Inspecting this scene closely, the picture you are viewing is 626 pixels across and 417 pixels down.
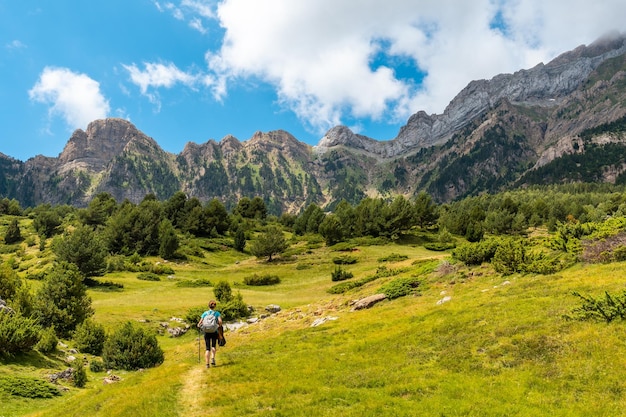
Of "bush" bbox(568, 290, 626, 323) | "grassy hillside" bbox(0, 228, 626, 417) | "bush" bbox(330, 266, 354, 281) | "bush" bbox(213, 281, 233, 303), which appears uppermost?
"bush" bbox(213, 281, 233, 303)

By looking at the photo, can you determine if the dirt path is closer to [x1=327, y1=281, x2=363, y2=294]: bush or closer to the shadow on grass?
the shadow on grass

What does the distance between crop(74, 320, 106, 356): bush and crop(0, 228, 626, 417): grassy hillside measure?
461 cm

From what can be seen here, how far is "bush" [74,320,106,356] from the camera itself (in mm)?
26719

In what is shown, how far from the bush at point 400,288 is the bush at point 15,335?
23.5m

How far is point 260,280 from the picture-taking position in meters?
59.6

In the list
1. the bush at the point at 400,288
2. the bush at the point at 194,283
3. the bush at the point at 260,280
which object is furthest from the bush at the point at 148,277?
the bush at the point at 400,288

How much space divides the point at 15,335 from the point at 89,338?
817 centimetres

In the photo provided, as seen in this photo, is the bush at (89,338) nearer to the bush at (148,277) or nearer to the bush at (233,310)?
the bush at (233,310)

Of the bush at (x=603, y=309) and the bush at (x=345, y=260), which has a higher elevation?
the bush at (x=345, y=260)

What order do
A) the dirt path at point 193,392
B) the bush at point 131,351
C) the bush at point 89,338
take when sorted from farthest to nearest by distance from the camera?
the bush at point 89,338 < the bush at point 131,351 < the dirt path at point 193,392

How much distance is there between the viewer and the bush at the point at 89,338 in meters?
26.7

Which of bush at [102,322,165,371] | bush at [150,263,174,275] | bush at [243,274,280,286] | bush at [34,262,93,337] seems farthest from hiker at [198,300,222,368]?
bush at [150,263,174,275]

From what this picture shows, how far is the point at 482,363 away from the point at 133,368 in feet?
64.8

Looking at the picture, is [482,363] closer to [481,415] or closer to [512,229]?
[481,415]
